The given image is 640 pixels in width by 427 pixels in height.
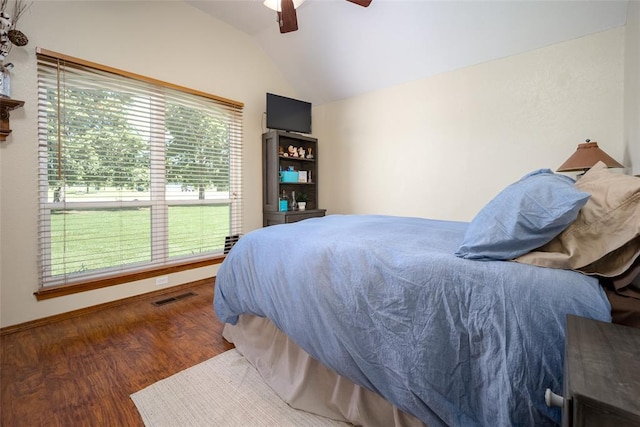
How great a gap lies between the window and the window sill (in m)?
0.07

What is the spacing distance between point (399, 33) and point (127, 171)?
3.12m

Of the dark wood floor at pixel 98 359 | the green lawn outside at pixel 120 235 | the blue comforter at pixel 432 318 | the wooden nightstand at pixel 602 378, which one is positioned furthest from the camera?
the green lawn outside at pixel 120 235

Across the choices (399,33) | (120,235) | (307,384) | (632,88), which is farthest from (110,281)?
(632,88)

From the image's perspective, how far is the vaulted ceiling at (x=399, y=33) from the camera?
2373 mm

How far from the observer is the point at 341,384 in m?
1.27

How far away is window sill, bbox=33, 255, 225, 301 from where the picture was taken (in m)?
2.18

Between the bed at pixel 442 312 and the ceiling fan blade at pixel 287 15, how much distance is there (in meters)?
1.67

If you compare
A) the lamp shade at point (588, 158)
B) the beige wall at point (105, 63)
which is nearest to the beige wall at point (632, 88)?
the lamp shade at point (588, 158)

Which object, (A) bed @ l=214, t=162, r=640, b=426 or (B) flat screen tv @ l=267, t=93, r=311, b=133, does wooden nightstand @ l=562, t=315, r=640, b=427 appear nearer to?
(A) bed @ l=214, t=162, r=640, b=426

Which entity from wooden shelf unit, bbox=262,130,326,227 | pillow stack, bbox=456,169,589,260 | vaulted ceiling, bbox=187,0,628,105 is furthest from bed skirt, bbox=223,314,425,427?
vaulted ceiling, bbox=187,0,628,105

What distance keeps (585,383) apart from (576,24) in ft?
10.5

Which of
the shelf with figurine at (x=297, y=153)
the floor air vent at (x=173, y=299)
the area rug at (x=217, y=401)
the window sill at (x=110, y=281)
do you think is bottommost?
the area rug at (x=217, y=401)

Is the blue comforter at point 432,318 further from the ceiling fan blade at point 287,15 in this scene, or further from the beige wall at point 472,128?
the beige wall at point 472,128

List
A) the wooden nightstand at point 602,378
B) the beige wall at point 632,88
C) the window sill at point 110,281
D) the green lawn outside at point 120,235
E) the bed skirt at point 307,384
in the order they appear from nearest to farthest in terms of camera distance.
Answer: the wooden nightstand at point 602,378 < the bed skirt at point 307,384 < the beige wall at point 632,88 < the window sill at point 110,281 < the green lawn outside at point 120,235
